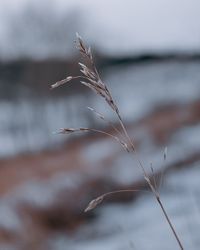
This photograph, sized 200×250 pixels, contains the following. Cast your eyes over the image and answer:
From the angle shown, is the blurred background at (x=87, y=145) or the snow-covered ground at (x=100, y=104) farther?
the snow-covered ground at (x=100, y=104)

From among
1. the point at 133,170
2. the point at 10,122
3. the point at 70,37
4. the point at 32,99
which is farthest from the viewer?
the point at 10,122

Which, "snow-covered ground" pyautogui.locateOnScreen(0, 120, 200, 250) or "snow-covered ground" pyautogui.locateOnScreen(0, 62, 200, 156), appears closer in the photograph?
"snow-covered ground" pyautogui.locateOnScreen(0, 120, 200, 250)

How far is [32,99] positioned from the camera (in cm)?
841

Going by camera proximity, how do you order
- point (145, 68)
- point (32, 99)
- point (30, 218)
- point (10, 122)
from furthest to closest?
point (145, 68), point (10, 122), point (32, 99), point (30, 218)

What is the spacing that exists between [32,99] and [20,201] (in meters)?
3.44

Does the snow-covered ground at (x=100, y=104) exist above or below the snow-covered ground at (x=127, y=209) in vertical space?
above

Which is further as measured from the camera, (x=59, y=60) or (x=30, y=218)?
(x=59, y=60)

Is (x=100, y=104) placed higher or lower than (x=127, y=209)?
higher

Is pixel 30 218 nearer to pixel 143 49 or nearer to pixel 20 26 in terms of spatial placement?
pixel 20 26

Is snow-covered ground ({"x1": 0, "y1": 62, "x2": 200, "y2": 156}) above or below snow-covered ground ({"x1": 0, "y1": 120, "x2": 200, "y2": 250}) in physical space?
above

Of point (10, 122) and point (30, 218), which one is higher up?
point (10, 122)

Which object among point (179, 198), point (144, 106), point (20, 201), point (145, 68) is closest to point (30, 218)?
point (20, 201)

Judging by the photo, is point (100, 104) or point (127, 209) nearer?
point (127, 209)

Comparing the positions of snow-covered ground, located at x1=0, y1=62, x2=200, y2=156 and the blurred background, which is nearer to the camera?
the blurred background
